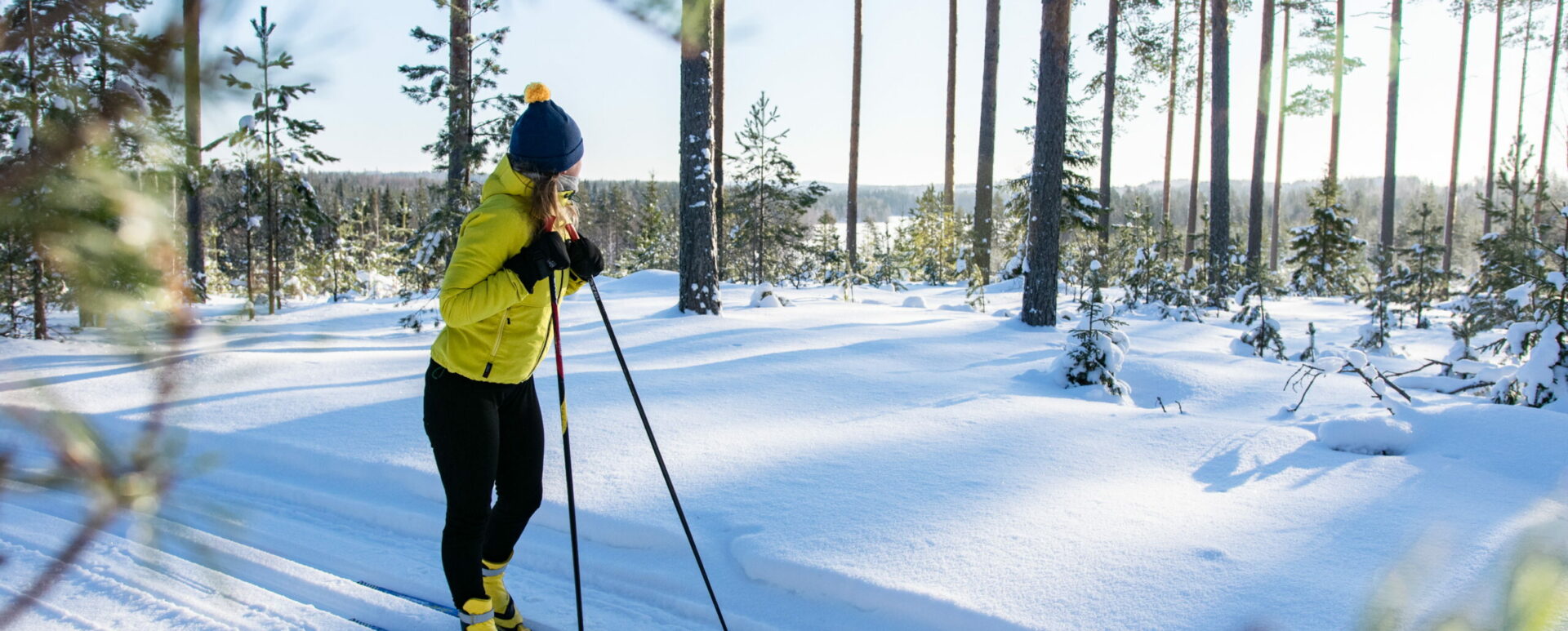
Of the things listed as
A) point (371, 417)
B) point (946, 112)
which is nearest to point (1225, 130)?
point (946, 112)

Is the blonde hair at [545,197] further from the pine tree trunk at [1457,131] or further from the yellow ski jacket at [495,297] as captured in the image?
the pine tree trunk at [1457,131]

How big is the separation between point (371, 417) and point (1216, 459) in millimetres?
4661

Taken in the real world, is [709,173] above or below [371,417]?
above

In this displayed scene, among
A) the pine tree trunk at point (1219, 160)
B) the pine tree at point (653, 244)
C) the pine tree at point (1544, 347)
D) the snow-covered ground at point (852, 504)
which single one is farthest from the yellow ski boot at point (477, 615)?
the pine tree at point (653, 244)

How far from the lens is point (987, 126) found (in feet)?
50.8

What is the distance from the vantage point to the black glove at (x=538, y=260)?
2.21 m

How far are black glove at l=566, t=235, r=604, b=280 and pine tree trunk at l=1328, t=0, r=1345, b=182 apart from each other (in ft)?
62.1

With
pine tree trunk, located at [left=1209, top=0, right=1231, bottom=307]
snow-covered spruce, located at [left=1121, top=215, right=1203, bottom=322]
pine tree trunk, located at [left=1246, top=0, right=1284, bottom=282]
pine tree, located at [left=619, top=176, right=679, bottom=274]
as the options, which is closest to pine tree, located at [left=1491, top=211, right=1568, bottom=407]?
snow-covered spruce, located at [left=1121, top=215, right=1203, bottom=322]

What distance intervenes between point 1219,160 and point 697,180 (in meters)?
9.96

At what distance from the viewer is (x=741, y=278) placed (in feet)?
73.3

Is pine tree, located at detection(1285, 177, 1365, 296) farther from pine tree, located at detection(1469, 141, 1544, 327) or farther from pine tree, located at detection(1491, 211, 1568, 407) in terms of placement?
pine tree, located at detection(1491, 211, 1568, 407)

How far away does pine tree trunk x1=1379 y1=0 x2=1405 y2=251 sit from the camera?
1758cm

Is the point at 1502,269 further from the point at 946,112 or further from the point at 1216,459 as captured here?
the point at 946,112

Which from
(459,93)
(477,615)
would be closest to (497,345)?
(477,615)
